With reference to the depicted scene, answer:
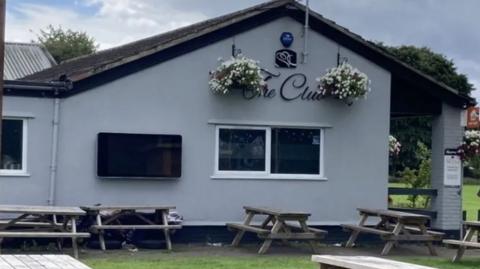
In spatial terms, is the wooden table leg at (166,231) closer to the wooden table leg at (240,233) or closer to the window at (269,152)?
the wooden table leg at (240,233)

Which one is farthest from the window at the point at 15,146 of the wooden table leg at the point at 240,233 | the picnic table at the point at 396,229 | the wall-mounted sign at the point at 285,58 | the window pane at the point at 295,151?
the picnic table at the point at 396,229

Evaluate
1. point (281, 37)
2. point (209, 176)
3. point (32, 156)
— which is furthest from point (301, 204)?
point (32, 156)

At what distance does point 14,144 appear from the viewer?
16484mm

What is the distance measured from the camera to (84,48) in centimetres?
5812

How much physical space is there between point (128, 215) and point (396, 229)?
4416mm

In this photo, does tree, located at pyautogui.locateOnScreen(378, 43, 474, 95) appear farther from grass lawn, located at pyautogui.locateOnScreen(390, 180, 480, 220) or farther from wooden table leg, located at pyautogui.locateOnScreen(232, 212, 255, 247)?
wooden table leg, located at pyautogui.locateOnScreen(232, 212, 255, 247)

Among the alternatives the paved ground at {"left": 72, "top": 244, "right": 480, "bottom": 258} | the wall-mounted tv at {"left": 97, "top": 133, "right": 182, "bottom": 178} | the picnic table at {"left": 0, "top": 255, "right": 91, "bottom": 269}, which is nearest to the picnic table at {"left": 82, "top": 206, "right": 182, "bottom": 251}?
the paved ground at {"left": 72, "top": 244, "right": 480, "bottom": 258}

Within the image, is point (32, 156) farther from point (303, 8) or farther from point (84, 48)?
point (84, 48)

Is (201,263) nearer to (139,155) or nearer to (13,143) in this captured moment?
(139,155)

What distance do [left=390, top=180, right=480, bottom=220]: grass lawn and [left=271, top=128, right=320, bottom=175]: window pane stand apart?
25.8 ft

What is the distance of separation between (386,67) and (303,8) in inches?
80.7

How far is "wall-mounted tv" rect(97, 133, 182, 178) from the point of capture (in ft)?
55.2

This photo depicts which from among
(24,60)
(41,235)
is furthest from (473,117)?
(24,60)

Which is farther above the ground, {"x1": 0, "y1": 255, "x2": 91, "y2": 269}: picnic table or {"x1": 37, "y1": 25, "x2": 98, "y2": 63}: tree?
{"x1": 37, "y1": 25, "x2": 98, "y2": 63}: tree
